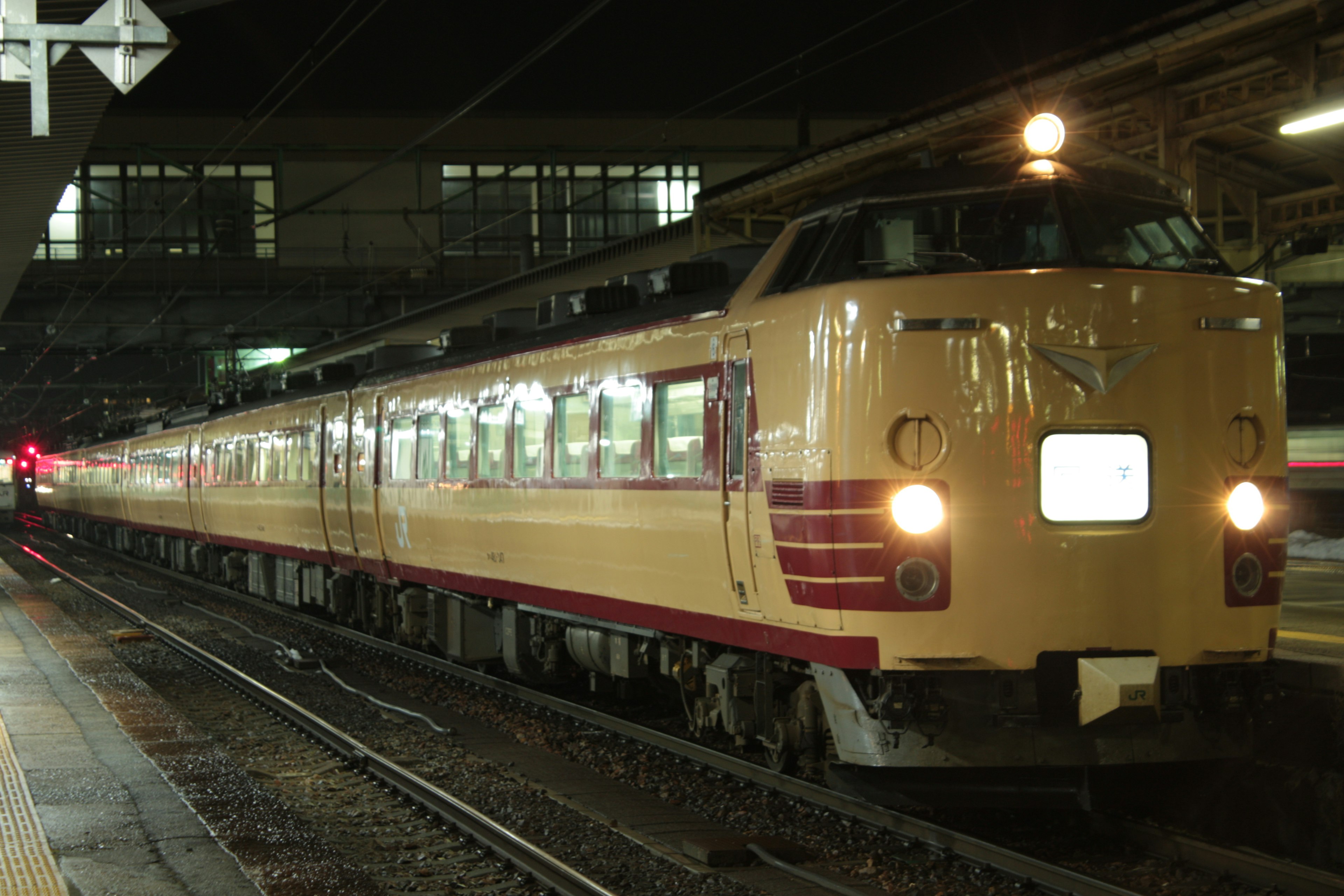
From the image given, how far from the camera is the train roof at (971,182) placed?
7230 millimetres

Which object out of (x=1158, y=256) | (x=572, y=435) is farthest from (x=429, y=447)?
(x=1158, y=256)

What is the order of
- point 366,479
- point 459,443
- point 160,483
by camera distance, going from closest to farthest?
1. point 459,443
2. point 366,479
3. point 160,483

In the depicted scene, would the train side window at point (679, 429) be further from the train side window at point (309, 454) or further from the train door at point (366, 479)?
the train side window at point (309, 454)

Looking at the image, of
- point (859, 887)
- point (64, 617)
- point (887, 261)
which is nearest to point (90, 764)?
point (859, 887)

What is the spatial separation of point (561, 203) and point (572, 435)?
101 feet

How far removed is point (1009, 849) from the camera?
6.58 m

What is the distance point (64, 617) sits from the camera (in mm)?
18938

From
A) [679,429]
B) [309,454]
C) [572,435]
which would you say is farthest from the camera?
[309,454]

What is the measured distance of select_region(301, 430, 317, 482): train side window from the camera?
56.1ft

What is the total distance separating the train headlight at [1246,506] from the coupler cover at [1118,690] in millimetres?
853

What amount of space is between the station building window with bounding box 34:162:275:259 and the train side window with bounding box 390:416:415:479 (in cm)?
2446

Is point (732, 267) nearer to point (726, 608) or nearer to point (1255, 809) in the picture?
point (726, 608)

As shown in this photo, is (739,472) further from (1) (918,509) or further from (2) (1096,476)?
(2) (1096,476)

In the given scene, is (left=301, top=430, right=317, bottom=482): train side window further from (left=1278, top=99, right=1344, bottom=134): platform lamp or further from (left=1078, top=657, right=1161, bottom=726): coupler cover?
(left=1078, top=657, right=1161, bottom=726): coupler cover
